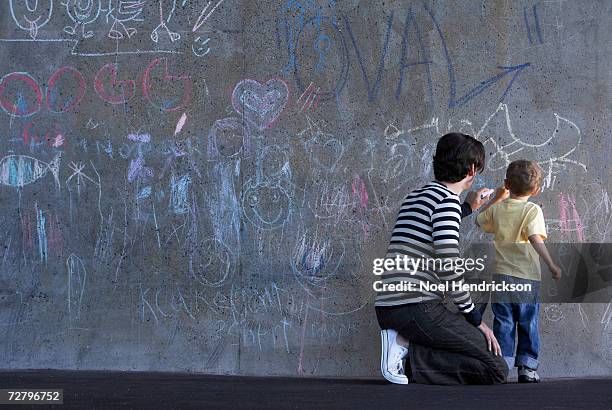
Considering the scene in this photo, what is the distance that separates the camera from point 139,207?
6.20m

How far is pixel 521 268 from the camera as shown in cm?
577

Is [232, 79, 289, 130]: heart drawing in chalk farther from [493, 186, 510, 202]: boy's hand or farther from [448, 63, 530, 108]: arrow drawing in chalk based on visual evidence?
[493, 186, 510, 202]: boy's hand

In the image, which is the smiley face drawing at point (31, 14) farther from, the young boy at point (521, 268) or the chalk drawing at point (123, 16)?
the young boy at point (521, 268)

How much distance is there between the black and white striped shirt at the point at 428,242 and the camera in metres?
5.18

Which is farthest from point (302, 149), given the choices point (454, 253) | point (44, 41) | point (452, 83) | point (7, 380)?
point (7, 380)

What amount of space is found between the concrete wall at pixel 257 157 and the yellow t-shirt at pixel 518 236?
0.39 m

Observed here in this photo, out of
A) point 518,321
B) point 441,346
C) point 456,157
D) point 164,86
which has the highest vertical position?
point 164,86

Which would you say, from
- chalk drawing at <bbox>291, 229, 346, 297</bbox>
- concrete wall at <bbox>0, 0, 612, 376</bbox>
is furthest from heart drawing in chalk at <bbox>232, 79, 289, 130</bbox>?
chalk drawing at <bbox>291, 229, 346, 297</bbox>

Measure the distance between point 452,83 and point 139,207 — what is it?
7.26ft

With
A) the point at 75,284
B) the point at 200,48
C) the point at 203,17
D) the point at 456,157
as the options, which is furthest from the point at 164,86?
the point at 456,157

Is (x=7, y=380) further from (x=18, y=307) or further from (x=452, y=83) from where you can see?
(x=452, y=83)

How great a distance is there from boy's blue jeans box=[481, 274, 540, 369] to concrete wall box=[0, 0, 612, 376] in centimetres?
43

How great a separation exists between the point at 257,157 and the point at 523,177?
5.60ft

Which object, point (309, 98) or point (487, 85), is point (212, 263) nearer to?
point (309, 98)
